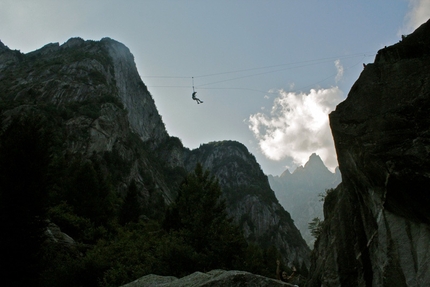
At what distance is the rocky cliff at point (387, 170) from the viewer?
6496 mm

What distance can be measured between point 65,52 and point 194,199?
349ft

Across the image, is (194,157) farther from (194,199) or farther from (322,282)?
(322,282)

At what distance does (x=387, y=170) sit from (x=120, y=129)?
70968 millimetres

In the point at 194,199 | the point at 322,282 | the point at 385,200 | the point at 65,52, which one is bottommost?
the point at 322,282

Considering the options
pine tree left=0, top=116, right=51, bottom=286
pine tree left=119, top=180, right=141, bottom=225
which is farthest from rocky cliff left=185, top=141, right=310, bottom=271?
pine tree left=0, top=116, right=51, bottom=286

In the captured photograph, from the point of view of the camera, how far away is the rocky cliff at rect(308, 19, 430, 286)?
6496 mm

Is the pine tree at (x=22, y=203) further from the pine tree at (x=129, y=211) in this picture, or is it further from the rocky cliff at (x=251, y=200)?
the rocky cliff at (x=251, y=200)

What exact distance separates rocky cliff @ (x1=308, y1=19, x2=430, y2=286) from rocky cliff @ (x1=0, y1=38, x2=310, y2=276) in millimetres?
27297

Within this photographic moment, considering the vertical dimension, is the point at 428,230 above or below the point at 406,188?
below

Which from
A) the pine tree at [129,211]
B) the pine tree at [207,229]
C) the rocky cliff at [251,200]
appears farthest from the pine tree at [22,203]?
the rocky cliff at [251,200]

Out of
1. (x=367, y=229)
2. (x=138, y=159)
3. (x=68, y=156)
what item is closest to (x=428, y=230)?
(x=367, y=229)

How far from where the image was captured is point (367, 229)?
857 cm

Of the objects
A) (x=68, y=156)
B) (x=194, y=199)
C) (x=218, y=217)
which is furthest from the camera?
(x=68, y=156)

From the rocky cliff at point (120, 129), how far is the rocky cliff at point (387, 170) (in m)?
27.3
